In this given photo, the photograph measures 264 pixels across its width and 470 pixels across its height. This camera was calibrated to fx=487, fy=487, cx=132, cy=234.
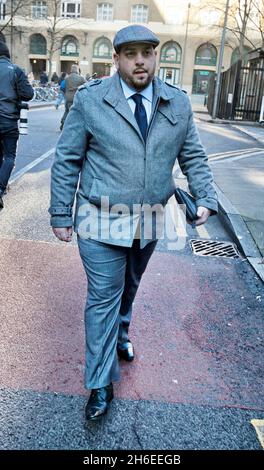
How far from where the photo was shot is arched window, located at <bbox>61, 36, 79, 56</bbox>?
5797 cm

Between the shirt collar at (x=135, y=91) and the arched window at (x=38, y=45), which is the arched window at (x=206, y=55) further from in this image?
the shirt collar at (x=135, y=91)

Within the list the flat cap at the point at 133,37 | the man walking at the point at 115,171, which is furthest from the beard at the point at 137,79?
the flat cap at the point at 133,37

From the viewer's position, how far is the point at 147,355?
11.1ft

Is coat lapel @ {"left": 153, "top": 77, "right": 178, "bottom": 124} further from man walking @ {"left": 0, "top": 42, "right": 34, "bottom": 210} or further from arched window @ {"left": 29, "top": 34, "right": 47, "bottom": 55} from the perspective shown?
arched window @ {"left": 29, "top": 34, "right": 47, "bottom": 55}

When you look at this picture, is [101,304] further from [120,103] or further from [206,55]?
[206,55]

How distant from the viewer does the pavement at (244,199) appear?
5711 millimetres

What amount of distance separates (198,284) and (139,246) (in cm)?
203

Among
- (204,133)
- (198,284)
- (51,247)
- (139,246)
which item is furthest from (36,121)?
(139,246)

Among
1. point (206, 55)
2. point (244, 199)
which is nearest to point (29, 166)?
point (244, 199)

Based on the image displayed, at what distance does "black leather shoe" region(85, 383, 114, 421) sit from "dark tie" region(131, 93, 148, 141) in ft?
4.62

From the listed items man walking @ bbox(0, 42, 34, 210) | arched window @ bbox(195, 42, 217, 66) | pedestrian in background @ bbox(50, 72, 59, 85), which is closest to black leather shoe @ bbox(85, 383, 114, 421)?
man walking @ bbox(0, 42, 34, 210)

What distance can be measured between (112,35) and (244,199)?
5504 centimetres
